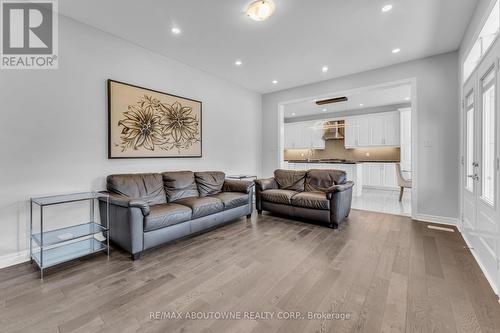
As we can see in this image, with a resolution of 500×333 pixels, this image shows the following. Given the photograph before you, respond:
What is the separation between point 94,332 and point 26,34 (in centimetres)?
317

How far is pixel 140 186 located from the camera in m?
3.11

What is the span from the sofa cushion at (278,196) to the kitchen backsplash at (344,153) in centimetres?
497

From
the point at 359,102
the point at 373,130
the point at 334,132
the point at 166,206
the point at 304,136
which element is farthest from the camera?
the point at 304,136

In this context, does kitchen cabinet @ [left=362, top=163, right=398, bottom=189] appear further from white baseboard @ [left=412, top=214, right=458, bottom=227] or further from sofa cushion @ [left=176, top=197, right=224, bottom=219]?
sofa cushion @ [left=176, top=197, right=224, bottom=219]

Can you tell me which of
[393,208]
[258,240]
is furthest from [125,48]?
[393,208]

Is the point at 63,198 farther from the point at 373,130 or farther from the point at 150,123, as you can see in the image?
the point at 373,130

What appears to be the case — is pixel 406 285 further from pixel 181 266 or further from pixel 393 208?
pixel 393 208

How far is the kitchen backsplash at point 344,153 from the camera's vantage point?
743 centimetres

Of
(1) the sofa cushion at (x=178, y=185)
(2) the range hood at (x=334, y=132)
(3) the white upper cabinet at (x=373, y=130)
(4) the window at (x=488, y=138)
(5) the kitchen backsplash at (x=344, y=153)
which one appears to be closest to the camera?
(4) the window at (x=488, y=138)

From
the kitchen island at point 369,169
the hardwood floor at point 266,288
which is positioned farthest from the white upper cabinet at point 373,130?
the hardwood floor at point 266,288

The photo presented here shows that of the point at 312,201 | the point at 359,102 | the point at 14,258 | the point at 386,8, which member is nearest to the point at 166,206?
the point at 14,258

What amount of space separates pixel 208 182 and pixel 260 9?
265 centimetres

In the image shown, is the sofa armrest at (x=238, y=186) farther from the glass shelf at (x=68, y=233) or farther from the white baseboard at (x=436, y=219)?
the white baseboard at (x=436, y=219)

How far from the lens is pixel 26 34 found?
8.32 ft
